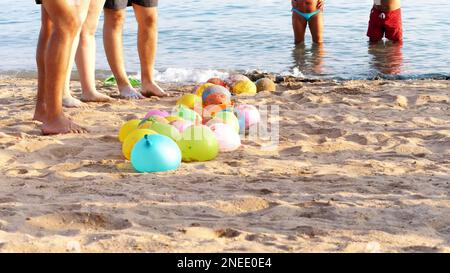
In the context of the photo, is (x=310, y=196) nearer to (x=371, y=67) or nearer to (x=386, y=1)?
(x=371, y=67)

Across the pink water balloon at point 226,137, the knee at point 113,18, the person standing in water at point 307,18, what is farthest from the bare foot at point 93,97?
the person standing in water at point 307,18

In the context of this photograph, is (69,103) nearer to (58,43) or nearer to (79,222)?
(58,43)

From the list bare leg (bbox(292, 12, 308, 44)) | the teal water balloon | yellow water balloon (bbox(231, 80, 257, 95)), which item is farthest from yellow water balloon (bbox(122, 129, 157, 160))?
bare leg (bbox(292, 12, 308, 44))

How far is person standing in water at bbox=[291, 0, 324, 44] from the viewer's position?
10.6m

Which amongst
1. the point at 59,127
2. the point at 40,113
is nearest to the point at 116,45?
the point at 40,113

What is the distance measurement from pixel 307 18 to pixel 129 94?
4524mm

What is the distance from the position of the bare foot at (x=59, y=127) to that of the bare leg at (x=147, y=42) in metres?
1.73

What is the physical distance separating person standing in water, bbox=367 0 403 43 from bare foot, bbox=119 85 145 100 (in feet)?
15.7

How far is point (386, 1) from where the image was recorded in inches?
412

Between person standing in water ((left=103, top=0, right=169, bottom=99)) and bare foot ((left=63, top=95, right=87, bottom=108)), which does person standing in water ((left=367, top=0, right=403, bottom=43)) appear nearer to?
person standing in water ((left=103, top=0, right=169, bottom=99))

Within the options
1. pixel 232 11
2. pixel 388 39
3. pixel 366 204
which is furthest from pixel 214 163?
pixel 232 11

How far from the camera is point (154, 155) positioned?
4551 millimetres
